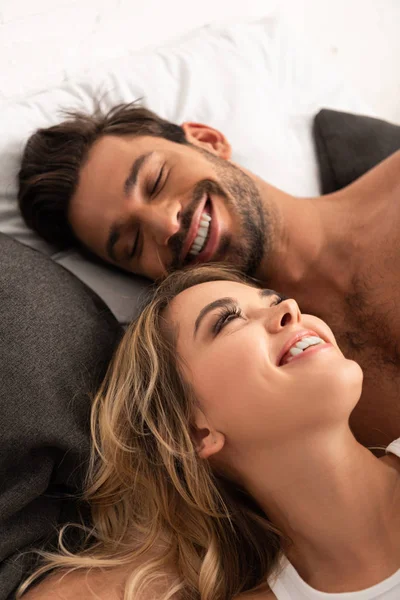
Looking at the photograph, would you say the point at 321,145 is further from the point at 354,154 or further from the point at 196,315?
the point at 196,315

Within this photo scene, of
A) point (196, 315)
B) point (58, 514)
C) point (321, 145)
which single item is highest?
point (321, 145)

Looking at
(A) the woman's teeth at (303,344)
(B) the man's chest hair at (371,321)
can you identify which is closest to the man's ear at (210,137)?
(B) the man's chest hair at (371,321)

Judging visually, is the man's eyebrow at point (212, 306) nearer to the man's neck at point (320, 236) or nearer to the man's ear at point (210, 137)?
the man's neck at point (320, 236)

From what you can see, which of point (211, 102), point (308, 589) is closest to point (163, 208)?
point (211, 102)

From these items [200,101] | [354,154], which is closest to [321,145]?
[354,154]

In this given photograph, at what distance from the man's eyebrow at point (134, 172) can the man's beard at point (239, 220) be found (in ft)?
0.50

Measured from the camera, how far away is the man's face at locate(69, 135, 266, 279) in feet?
5.28

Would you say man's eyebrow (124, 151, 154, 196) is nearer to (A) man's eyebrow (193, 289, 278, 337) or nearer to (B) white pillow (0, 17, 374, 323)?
(B) white pillow (0, 17, 374, 323)

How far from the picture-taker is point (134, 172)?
1.64 metres

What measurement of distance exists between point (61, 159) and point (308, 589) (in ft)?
3.92

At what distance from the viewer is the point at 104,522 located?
4.34 ft

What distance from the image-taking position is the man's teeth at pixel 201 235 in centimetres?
163

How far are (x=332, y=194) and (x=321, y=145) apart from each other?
23 centimetres

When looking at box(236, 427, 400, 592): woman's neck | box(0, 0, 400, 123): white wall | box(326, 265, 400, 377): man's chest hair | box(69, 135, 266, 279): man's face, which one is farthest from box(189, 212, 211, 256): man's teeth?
box(0, 0, 400, 123): white wall
